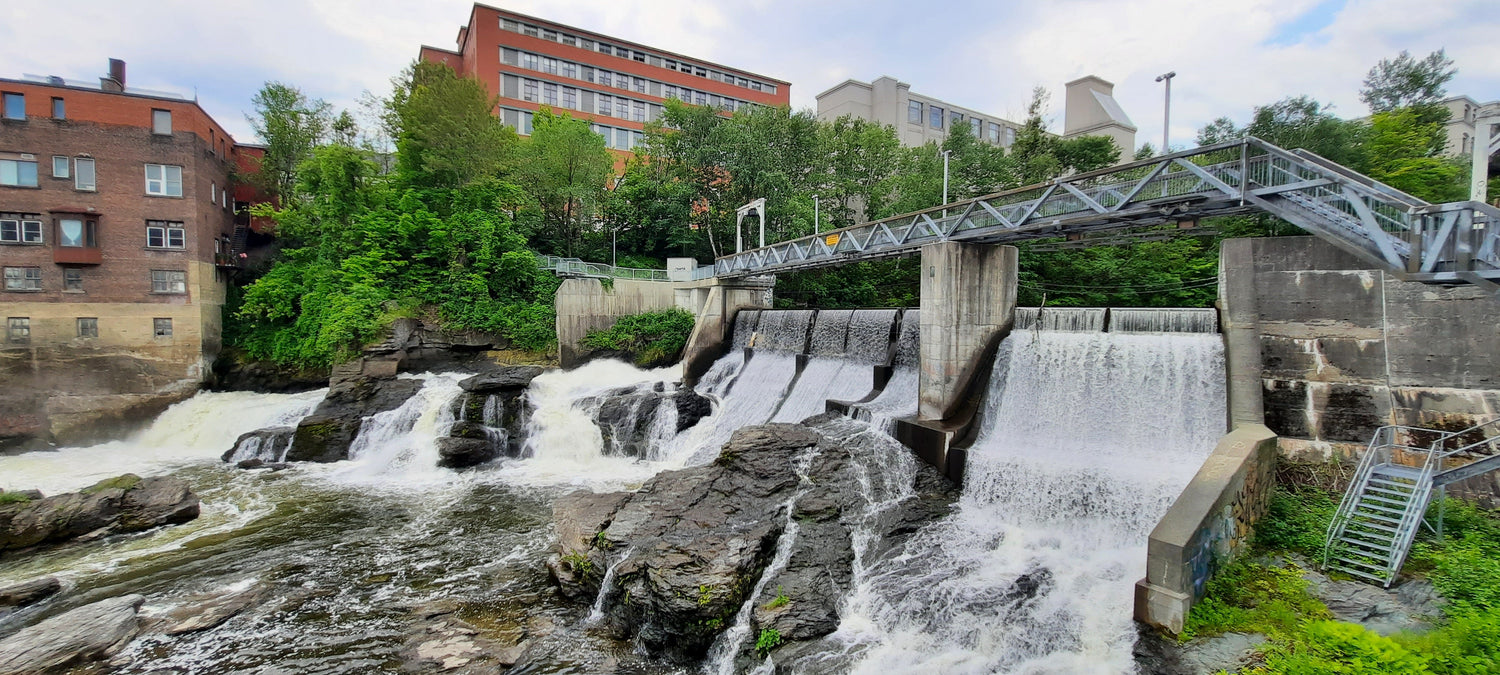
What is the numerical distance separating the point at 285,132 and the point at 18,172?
895cm

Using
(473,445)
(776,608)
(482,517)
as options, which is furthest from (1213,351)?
(473,445)

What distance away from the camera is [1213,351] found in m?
10.4

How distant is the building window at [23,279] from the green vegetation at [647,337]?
1964 cm

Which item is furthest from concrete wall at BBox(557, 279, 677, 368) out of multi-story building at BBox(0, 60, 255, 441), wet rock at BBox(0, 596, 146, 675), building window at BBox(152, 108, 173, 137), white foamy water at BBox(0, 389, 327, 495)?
building window at BBox(152, 108, 173, 137)

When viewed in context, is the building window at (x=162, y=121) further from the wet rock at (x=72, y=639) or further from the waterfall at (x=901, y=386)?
the waterfall at (x=901, y=386)

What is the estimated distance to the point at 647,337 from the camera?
23438 millimetres

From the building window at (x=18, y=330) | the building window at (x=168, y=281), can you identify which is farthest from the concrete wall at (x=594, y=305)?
the building window at (x=18, y=330)

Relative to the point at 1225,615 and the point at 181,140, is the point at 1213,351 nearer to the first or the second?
the point at 1225,615

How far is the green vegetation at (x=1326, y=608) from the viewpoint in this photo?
5.33 meters

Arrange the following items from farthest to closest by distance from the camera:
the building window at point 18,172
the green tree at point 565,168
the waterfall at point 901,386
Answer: the green tree at point 565,168, the building window at point 18,172, the waterfall at point 901,386

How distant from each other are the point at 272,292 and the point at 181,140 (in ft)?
23.4

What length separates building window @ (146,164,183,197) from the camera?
2258cm

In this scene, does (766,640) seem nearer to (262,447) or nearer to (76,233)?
(262,447)

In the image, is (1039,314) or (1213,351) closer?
(1213,351)
